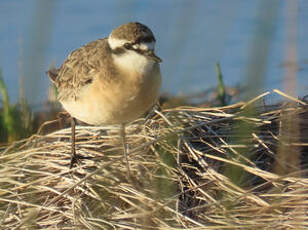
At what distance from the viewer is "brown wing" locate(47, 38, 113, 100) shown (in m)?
4.81

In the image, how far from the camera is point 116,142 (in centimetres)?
512

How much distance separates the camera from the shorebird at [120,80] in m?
4.37

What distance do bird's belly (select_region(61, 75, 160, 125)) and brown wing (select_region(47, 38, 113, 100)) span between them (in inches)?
7.0

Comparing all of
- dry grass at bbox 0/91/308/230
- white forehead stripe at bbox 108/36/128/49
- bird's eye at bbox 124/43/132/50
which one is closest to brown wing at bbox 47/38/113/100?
white forehead stripe at bbox 108/36/128/49

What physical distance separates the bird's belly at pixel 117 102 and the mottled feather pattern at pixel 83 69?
0.44 ft

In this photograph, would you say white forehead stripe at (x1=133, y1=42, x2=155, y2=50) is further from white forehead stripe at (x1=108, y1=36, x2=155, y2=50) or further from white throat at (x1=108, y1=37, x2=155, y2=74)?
white throat at (x1=108, y1=37, x2=155, y2=74)

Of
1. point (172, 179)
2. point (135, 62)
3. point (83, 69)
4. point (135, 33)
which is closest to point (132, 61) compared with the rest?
point (135, 62)

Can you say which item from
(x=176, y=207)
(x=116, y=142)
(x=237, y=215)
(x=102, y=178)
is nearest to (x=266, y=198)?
(x=237, y=215)

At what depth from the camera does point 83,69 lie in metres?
5.01

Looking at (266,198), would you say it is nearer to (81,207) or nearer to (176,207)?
(176,207)

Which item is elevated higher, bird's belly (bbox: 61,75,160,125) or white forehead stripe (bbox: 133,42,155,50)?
white forehead stripe (bbox: 133,42,155,50)

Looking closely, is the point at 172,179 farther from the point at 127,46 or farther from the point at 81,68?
the point at 81,68

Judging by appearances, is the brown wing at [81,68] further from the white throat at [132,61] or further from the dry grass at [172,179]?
the dry grass at [172,179]

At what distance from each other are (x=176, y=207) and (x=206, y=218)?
20cm
